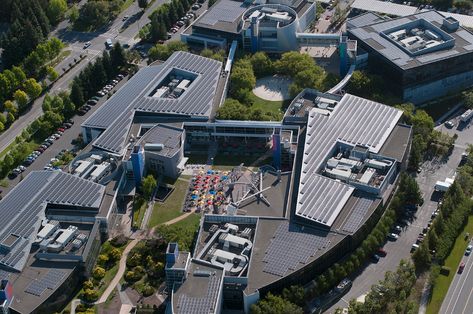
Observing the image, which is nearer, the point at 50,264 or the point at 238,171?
the point at 50,264

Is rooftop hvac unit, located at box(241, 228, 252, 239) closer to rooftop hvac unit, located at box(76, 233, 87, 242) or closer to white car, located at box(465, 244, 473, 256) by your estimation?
rooftop hvac unit, located at box(76, 233, 87, 242)

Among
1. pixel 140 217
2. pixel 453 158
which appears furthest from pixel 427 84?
pixel 140 217

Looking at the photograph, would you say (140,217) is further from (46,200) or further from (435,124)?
(435,124)

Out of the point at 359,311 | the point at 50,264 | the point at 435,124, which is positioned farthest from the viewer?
A: the point at 435,124

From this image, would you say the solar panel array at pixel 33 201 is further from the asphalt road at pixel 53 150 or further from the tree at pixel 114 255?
the asphalt road at pixel 53 150

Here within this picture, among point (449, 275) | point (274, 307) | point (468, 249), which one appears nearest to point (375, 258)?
point (449, 275)

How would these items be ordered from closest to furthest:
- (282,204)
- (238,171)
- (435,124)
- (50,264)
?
1. (50,264)
2. (282,204)
3. (238,171)
4. (435,124)
